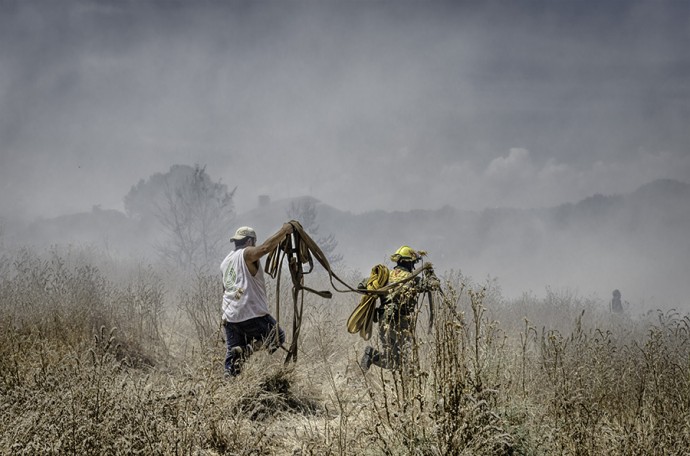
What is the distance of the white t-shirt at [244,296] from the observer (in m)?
4.85

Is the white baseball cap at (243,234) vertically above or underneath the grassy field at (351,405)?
above

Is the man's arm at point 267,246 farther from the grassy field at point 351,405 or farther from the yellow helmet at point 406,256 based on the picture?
the yellow helmet at point 406,256

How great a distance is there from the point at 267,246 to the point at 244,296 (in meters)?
0.68

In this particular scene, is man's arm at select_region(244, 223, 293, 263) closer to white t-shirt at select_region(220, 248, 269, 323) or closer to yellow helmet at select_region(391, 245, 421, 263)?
white t-shirt at select_region(220, 248, 269, 323)

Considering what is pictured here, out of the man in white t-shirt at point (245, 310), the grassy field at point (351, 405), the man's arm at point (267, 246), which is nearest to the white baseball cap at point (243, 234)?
the man in white t-shirt at point (245, 310)

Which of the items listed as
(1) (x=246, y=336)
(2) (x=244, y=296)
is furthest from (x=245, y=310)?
(1) (x=246, y=336)

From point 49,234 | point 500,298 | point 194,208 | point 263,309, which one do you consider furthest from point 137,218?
point 263,309

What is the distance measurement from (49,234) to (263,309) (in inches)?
3467

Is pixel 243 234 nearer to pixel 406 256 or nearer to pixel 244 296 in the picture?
pixel 244 296

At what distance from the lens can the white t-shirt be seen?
15.9 feet

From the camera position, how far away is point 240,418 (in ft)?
11.1

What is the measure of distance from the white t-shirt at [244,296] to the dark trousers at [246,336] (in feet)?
0.27

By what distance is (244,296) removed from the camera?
4.86 meters

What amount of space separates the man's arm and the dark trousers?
0.68m
